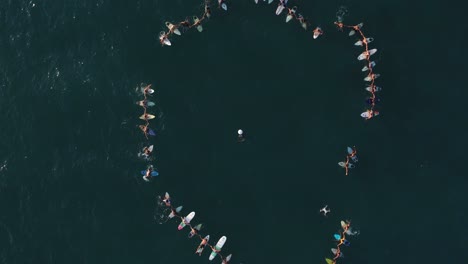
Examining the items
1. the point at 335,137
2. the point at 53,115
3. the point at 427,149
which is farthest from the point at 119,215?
the point at 427,149

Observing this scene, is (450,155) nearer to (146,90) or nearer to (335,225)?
(335,225)

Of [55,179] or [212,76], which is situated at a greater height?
[212,76]

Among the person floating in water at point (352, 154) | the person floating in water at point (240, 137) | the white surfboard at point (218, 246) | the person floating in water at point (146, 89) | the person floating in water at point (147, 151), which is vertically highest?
the person floating in water at point (146, 89)

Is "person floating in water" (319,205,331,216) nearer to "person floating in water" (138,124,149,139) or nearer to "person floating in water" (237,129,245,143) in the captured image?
"person floating in water" (237,129,245,143)

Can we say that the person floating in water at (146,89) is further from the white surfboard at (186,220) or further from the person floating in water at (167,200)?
the white surfboard at (186,220)

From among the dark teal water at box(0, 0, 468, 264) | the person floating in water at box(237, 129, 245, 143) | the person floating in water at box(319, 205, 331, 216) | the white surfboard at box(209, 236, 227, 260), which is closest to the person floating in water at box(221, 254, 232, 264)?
the dark teal water at box(0, 0, 468, 264)

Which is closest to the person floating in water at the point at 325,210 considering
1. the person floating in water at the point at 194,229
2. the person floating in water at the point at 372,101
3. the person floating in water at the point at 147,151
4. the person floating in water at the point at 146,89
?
the person floating in water at the point at 372,101

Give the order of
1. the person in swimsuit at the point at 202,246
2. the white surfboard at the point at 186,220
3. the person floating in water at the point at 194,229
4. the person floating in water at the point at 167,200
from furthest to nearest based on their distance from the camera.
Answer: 1. the person floating in water at the point at 167,200
2. the white surfboard at the point at 186,220
3. the person floating in water at the point at 194,229
4. the person in swimsuit at the point at 202,246

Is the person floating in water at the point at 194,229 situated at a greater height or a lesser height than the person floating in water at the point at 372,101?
lesser

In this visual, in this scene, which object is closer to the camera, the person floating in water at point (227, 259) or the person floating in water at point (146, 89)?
the person floating in water at point (227, 259)
